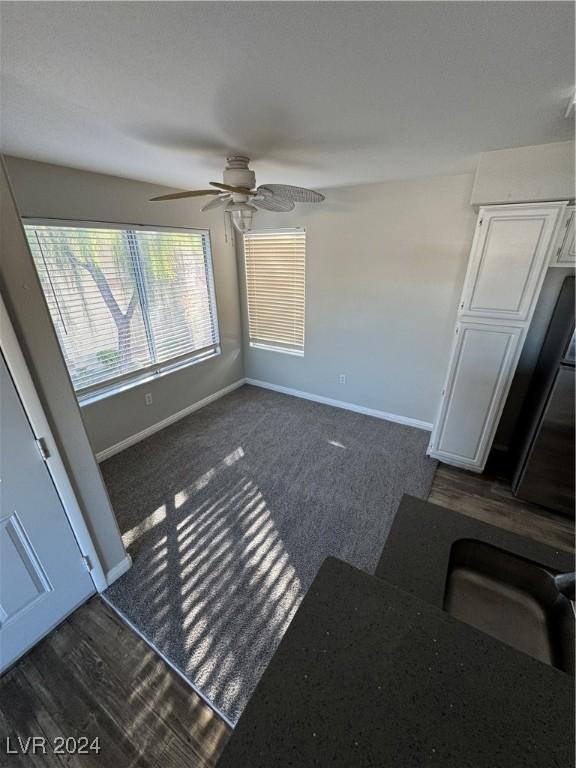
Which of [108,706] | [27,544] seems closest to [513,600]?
[108,706]

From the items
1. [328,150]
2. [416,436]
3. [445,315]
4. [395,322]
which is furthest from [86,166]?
[416,436]

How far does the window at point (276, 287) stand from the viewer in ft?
11.5

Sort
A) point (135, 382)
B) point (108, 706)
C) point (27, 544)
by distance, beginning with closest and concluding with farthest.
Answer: point (108, 706), point (27, 544), point (135, 382)

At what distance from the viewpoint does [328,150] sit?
6.14 feet

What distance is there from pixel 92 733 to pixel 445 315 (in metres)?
3.51

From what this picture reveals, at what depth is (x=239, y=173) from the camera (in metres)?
1.88

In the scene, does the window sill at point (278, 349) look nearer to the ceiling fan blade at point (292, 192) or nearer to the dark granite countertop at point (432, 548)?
the ceiling fan blade at point (292, 192)

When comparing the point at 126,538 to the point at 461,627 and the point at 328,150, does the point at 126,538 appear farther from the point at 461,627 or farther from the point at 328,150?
the point at 328,150

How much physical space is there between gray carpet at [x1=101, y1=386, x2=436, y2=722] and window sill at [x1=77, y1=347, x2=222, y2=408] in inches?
23.5

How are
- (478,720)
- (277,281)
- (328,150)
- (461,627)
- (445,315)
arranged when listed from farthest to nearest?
1. (277,281)
2. (445,315)
3. (328,150)
4. (461,627)
5. (478,720)

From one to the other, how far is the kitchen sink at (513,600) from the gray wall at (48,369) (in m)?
1.66

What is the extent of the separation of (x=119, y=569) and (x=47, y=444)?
956 millimetres

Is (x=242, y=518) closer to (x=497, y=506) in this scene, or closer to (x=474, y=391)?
(x=497, y=506)

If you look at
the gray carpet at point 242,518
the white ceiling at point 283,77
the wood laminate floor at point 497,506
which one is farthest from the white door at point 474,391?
the white ceiling at point 283,77
